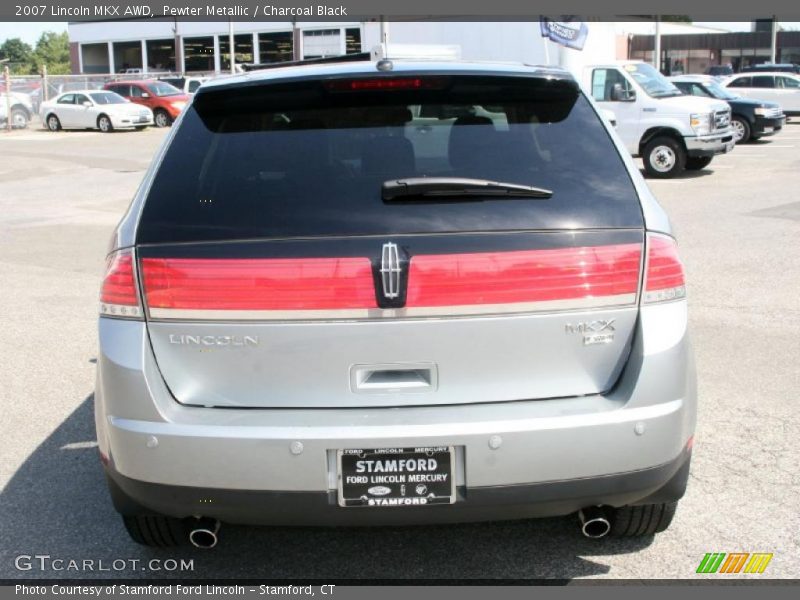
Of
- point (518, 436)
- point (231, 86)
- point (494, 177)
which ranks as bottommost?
point (518, 436)

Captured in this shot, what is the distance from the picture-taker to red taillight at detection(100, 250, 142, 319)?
121 inches

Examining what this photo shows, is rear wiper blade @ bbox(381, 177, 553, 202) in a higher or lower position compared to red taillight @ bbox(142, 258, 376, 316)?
higher

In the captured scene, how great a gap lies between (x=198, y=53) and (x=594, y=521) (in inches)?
3312

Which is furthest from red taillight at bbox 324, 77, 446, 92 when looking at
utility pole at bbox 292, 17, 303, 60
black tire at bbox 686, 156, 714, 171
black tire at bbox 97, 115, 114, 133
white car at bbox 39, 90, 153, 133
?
utility pole at bbox 292, 17, 303, 60

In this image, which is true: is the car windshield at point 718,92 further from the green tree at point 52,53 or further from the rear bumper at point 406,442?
the green tree at point 52,53

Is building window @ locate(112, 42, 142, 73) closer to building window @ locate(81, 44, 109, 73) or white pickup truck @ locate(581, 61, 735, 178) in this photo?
building window @ locate(81, 44, 109, 73)

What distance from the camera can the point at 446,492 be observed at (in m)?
2.95

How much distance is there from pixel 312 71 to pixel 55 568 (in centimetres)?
209

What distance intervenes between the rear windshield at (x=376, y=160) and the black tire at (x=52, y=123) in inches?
1353

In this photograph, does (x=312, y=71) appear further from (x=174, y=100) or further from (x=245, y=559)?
(x=174, y=100)

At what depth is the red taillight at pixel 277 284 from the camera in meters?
2.95

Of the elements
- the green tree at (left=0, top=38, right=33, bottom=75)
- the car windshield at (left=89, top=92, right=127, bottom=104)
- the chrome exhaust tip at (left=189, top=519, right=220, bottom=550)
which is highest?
the green tree at (left=0, top=38, right=33, bottom=75)

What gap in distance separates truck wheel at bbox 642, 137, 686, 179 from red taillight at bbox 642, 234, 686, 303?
15.0 metres

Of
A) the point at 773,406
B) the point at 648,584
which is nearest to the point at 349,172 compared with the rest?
the point at 648,584
